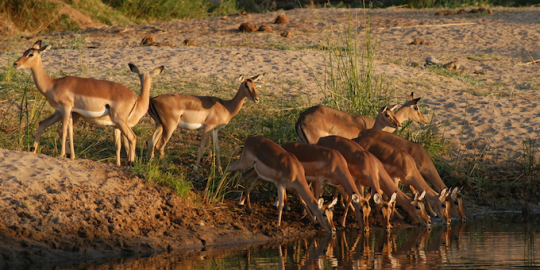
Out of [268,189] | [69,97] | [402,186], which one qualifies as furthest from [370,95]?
[69,97]

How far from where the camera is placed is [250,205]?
7980 mm

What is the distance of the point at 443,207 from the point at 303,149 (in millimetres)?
1873

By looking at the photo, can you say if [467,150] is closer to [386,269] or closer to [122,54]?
[386,269]

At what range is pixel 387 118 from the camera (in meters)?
9.30

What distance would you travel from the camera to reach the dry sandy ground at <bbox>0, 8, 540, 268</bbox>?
653 centimetres

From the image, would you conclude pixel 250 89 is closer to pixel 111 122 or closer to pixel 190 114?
pixel 190 114

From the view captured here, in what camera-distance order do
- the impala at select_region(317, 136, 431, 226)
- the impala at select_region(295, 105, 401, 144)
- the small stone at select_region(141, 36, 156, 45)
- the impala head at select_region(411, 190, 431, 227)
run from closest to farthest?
the impala at select_region(317, 136, 431, 226) < the impala head at select_region(411, 190, 431, 227) < the impala at select_region(295, 105, 401, 144) < the small stone at select_region(141, 36, 156, 45)

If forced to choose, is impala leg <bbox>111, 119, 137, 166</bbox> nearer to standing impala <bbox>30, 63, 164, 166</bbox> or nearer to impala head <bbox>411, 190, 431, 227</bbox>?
standing impala <bbox>30, 63, 164, 166</bbox>

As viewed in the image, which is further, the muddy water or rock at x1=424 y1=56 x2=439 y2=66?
rock at x1=424 y1=56 x2=439 y2=66

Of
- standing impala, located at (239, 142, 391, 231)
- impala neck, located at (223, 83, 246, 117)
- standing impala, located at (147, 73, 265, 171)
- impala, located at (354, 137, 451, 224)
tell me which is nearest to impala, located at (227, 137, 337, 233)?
standing impala, located at (239, 142, 391, 231)

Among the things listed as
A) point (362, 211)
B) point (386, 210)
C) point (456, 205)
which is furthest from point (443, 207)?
point (362, 211)

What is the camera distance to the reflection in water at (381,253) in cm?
599

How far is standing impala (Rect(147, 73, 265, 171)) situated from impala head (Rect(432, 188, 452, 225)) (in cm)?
265

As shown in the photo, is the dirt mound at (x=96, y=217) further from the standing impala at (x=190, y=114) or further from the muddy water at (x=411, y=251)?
the standing impala at (x=190, y=114)
